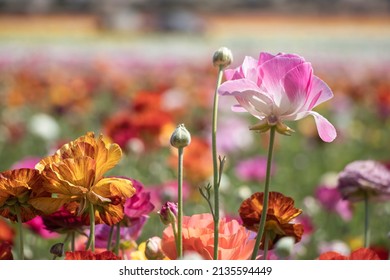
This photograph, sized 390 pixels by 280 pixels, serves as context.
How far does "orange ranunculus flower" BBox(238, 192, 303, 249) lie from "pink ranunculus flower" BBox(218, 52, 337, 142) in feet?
0.14

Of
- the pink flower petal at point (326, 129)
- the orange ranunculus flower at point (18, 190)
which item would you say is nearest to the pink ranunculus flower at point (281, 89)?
the pink flower petal at point (326, 129)

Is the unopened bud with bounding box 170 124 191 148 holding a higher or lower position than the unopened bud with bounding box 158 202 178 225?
higher

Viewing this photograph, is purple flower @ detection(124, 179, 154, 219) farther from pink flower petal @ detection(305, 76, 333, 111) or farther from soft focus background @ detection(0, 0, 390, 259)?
soft focus background @ detection(0, 0, 390, 259)

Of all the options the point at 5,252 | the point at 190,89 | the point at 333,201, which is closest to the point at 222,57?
the point at 5,252

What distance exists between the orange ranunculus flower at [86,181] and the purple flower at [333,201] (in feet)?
2.35

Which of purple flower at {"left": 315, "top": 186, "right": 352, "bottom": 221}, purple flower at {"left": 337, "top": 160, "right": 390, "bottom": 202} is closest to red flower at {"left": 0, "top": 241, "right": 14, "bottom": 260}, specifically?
purple flower at {"left": 337, "top": 160, "right": 390, "bottom": 202}

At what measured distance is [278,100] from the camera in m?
0.43

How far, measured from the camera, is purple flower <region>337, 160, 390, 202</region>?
24.6 inches

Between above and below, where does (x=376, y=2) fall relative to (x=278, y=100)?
below

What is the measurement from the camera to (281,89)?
1.39 feet

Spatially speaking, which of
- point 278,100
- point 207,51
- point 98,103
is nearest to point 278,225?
point 278,100

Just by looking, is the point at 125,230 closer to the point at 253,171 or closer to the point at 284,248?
the point at 284,248
